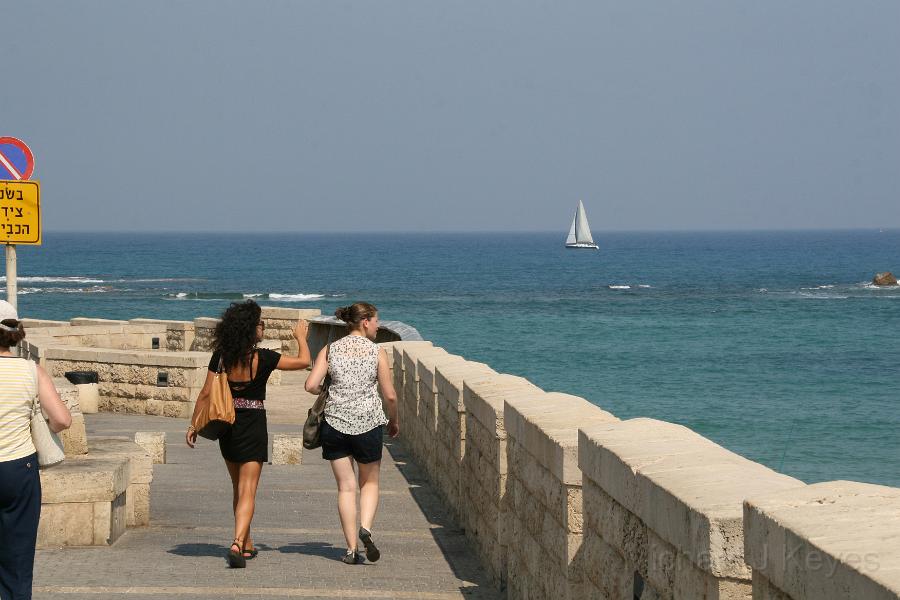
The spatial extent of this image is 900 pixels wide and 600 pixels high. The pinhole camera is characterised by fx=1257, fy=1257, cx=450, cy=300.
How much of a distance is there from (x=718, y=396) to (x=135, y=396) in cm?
2350

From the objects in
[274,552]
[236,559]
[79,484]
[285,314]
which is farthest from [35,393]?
[285,314]

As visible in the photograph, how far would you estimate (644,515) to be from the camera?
150 inches

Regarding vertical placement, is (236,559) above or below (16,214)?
below

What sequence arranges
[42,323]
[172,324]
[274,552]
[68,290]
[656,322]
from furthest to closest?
1. [68,290]
2. [656,322]
3. [172,324]
4. [42,323]
5. [274,552]

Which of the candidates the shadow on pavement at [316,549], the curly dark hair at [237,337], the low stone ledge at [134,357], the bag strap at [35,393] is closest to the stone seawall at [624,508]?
the shadow on pavement at [316,549]

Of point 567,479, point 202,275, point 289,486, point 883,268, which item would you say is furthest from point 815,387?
point 883,268

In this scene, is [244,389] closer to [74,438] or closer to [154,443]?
[74,438]

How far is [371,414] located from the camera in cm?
793

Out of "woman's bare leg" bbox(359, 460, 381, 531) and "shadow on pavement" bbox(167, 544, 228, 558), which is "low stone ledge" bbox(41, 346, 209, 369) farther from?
"woman's bare leg" bbox(359, 460, 381, 531)

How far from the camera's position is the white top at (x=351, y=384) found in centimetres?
784

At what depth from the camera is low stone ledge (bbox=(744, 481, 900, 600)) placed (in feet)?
7.72

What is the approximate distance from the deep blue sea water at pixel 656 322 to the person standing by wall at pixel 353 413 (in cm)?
1859

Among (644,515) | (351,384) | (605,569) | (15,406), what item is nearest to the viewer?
(644,515)

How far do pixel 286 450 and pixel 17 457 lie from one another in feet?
23.8
